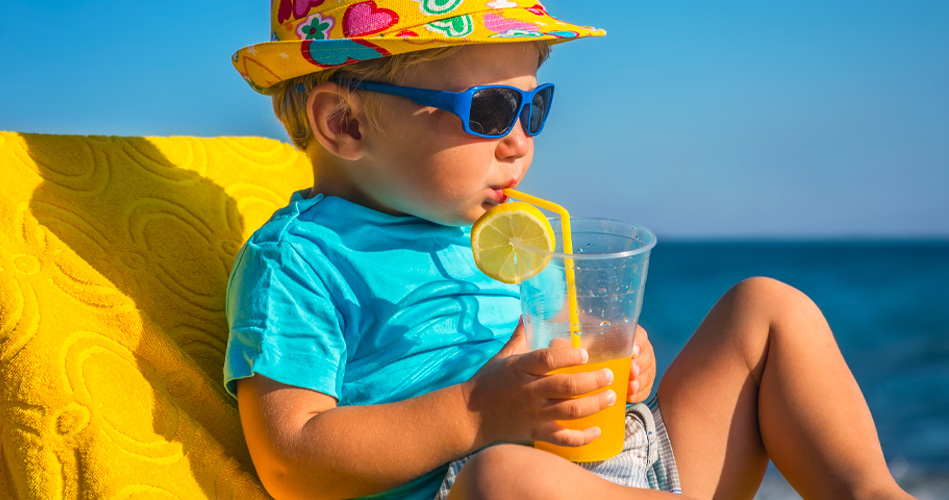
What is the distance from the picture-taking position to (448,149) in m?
1.88

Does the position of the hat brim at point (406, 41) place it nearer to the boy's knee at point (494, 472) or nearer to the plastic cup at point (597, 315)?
the plastic cup at point (597, 315)

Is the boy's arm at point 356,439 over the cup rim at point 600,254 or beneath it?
beneath

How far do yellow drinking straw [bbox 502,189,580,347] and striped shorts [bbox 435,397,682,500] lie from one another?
27 cm

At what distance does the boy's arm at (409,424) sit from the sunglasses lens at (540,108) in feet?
1.79

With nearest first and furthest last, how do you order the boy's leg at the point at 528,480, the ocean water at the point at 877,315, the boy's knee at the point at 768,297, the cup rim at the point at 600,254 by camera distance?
1. the boy's leg at the point at 528,480
2. the cup rim at the point at 600,254
3. the boy's knee at the point at 768,297
4. the ocean water at the point at 877,315

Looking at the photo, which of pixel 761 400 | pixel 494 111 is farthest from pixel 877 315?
pixel 494 111

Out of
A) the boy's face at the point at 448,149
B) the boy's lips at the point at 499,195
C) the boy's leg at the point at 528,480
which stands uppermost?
the boy's face at the point at 448,149

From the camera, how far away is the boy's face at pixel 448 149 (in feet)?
6.17

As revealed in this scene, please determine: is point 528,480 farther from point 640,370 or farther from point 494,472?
point 640,370

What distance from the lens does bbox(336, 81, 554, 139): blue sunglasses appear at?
1.84 meters

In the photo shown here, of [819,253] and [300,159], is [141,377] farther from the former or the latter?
[819,253]

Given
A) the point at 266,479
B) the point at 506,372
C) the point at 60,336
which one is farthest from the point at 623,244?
the point at 60,336

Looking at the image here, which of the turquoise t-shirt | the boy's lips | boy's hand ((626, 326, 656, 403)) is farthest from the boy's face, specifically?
boy's hand ((626, 326, 656, 403))

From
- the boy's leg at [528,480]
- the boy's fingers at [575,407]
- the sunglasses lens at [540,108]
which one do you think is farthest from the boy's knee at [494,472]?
the sunglasses lens at [540,108]
